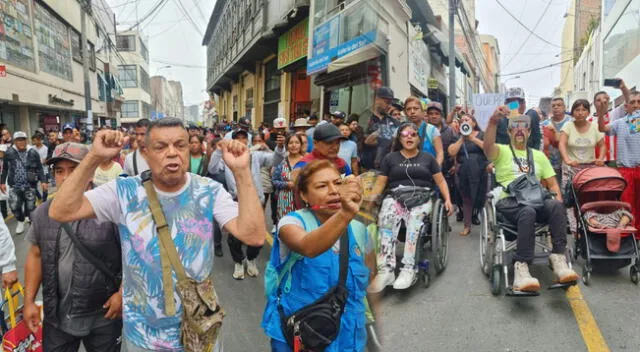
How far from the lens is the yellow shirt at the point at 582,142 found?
18.1 ft

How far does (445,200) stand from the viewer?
471 cm

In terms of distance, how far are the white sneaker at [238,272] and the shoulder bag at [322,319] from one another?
3248 millimetres

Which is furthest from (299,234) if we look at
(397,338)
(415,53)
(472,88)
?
(472,88)

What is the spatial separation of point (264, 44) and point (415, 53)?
963cm

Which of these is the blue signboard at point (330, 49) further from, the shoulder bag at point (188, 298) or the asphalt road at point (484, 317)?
the shoulder bag at point (188, 298)

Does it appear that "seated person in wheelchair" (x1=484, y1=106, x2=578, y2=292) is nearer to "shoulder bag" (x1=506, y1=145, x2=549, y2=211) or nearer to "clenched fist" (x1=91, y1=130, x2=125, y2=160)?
"shoulder bag" (x1=506, y1=145, x2=549, y2=211)

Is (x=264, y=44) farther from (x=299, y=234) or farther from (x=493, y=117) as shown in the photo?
(x=299, y=234)

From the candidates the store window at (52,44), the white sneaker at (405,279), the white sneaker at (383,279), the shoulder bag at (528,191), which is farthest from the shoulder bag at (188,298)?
the store window at (52,44)

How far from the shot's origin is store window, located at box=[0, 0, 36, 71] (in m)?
18.5

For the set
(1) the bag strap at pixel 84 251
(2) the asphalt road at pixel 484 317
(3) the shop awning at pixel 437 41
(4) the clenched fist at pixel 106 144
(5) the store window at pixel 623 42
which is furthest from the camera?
(3) the shop awning at pixel 437 41

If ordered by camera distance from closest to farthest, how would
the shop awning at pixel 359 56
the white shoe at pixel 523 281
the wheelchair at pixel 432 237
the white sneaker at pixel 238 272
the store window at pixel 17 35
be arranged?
the white shoe at pixel 523 281
the wheelchair at pixel 432 237
the white sneaker at pixel 238 272
the shop awning at pixel 359 56
the store window at pixel 17 35

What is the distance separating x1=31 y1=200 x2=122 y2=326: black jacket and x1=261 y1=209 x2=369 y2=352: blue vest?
84 centimetres

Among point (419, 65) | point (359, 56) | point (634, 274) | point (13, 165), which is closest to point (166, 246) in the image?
point (634, 274)

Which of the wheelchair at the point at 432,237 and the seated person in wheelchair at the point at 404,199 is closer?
the seated person in wheelchair at the point at 404,199
